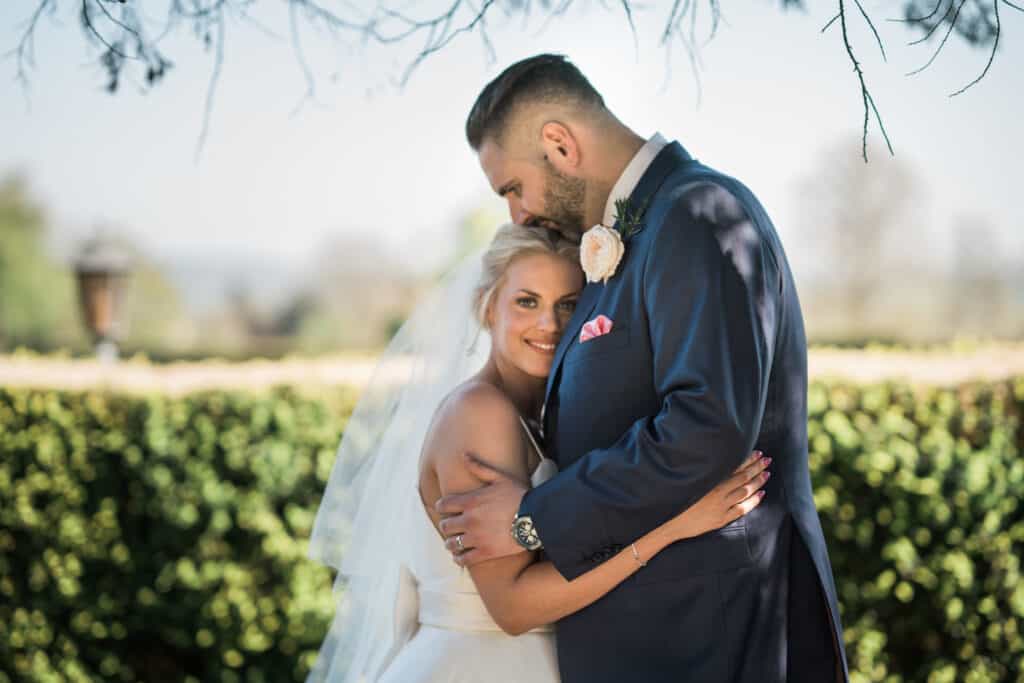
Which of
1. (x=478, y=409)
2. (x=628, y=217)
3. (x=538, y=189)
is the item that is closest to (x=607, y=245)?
(x=628, y=217)

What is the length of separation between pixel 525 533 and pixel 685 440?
0.43 metres

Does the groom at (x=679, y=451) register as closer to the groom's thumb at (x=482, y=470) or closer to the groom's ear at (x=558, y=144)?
the groom's thumb at (x=482, y=470)

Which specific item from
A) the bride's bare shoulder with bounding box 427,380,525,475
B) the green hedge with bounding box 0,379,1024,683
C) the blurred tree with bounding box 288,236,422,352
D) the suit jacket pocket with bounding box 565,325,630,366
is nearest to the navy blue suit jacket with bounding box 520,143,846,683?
the suit jacket pocket with bounding box 565,325,630,366

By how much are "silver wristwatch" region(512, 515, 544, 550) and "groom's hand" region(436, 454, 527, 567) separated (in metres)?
0.01

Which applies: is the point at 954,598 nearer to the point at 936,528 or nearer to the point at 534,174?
the point at 936,528

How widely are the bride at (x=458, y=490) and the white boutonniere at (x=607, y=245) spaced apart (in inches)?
10.0

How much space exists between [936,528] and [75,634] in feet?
13.2

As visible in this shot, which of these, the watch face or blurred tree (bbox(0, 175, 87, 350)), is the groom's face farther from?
blurred tree (bbox(0, 175, 87, 350))

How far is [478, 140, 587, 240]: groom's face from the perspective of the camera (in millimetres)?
2826

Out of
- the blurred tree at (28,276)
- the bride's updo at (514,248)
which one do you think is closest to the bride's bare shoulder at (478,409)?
the bride's updo at (514,248)

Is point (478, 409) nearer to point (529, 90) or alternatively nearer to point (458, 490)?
point (458, 490)

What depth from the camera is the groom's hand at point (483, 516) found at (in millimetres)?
2488

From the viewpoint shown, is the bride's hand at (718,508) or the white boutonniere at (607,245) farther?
the white boutonniere at (607,245)

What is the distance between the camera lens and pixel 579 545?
238 centimetres
